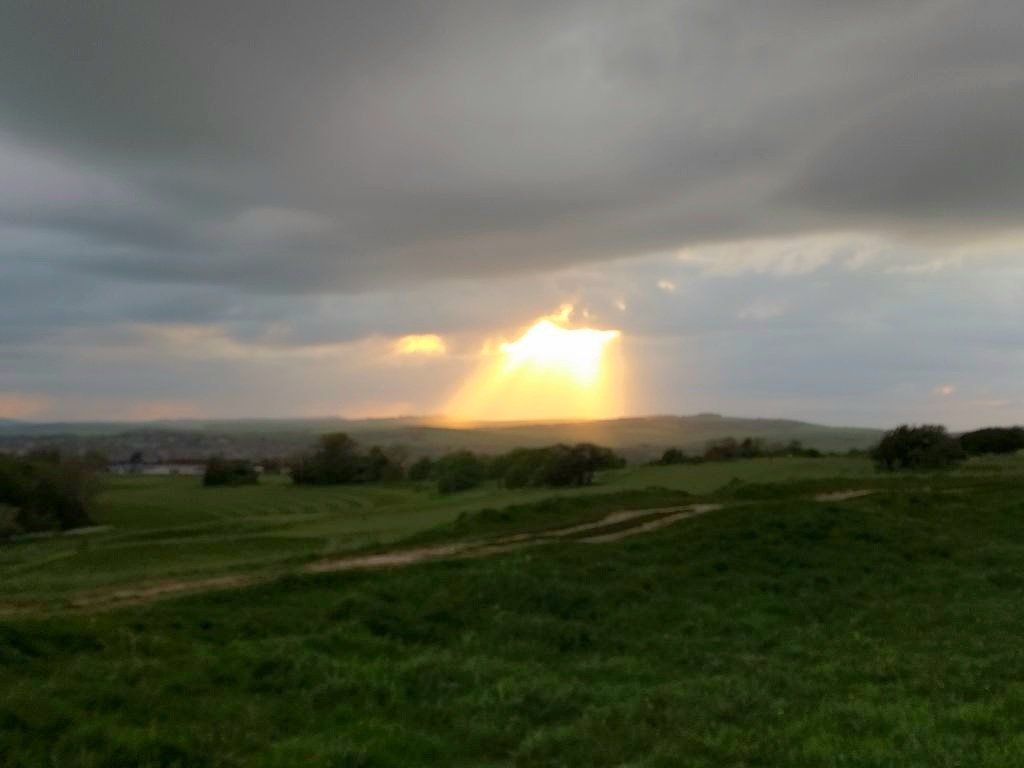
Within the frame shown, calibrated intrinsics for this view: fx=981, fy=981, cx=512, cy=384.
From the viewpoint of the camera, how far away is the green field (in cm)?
786

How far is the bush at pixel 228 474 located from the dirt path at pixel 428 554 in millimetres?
54167

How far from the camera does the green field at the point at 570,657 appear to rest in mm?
7855

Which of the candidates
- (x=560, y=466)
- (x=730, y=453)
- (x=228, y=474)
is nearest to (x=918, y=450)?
(x=560, y=466)

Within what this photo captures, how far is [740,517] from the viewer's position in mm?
21266

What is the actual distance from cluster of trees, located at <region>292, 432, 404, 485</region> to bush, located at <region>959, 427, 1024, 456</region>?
136ft

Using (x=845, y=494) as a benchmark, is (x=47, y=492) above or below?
below

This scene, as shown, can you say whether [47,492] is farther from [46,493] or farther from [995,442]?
[995,442]

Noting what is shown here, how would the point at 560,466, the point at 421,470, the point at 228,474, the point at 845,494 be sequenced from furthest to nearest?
the point at 421,470, the point at 228,474, the point at 560,466, the point at 845,494

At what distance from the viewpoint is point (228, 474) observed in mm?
74188

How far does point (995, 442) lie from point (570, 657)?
4542 centimetres

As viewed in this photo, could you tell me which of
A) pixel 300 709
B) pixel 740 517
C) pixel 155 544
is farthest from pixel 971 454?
pixel 300 709

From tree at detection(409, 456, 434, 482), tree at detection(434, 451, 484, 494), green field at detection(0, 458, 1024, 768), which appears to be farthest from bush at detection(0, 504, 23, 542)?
tree at detection(409, 456, 434, 482)

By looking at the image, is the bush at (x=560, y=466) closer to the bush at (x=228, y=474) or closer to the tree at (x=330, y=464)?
the tree at (x=330, y=464)

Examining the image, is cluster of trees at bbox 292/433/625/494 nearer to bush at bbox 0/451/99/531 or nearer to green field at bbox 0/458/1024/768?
bush at bbox 0/451/99/531
